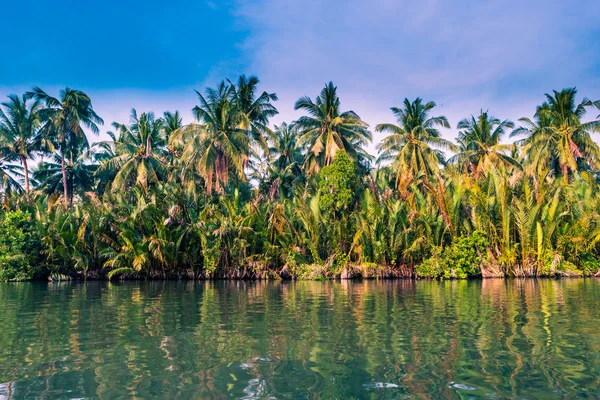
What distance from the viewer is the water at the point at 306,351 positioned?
217 inches

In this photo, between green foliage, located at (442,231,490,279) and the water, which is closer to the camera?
the water

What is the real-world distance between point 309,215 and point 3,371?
22.2 metres

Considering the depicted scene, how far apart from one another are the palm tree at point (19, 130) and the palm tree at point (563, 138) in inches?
1598

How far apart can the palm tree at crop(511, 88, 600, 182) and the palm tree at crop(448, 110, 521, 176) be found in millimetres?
2195

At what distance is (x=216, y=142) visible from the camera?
34188mm

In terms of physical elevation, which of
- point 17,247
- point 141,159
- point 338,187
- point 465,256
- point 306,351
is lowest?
point 306,351

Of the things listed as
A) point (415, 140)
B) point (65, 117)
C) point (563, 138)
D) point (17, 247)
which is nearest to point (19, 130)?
point (65, 117)

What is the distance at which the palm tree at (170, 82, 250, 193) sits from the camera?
33.2 metres

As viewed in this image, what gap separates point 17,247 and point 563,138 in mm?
38189

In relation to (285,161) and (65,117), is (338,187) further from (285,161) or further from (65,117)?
(65,117)

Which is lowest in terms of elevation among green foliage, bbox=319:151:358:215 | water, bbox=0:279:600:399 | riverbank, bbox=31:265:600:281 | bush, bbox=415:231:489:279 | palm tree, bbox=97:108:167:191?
water, bbox=0:279:600:399

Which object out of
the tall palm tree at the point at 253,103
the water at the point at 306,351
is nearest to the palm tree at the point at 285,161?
the tall palm tree at the point at 253,103

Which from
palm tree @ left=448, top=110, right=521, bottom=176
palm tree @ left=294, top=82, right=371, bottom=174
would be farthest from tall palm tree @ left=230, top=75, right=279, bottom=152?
palm tree @ left=448, top=110, right=521, bottom=176

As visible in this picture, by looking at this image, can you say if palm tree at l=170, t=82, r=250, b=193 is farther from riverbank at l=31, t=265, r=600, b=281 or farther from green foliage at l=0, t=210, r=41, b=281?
green foliage at l=0, t=210, r=41, b=281
